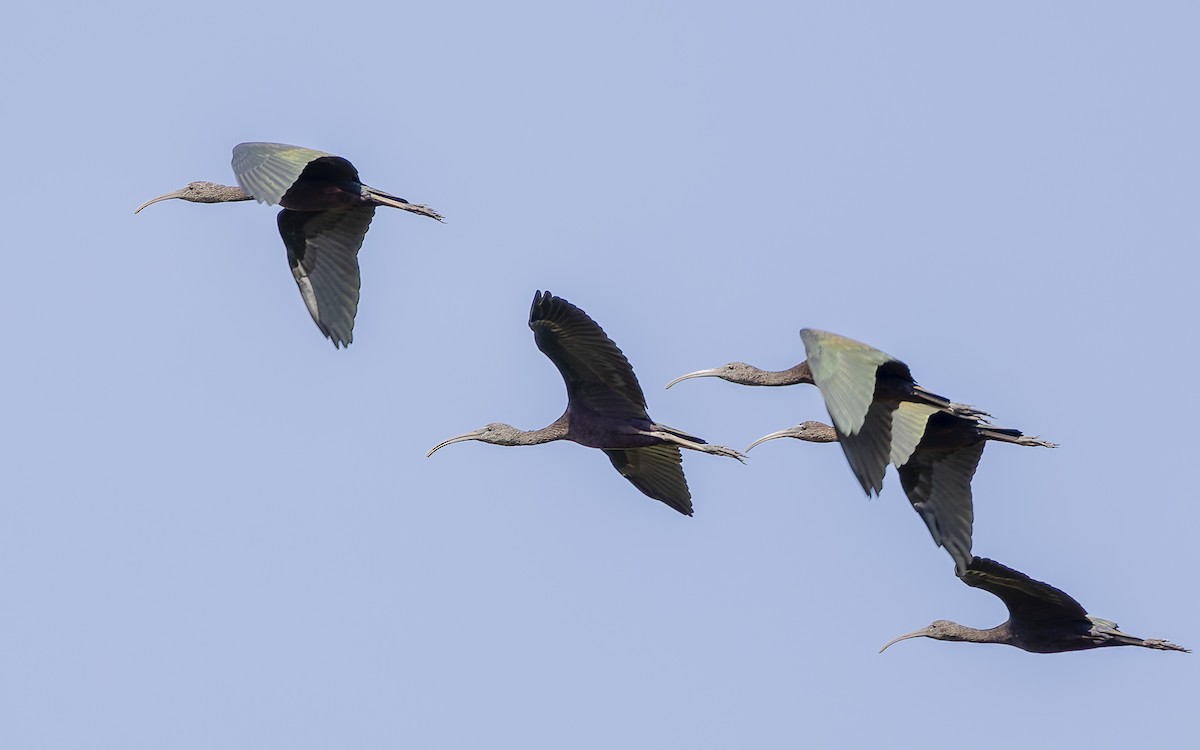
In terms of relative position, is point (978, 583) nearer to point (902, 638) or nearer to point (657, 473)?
point (902, 638)

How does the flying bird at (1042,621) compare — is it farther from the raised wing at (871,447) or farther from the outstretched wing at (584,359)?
the outstretched wing at (584,359)

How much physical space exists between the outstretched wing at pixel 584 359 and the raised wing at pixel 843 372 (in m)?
2.91

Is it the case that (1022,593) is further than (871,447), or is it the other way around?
(1022,593)

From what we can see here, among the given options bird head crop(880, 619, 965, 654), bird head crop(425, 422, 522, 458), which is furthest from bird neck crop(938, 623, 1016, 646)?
bird head crop(425, 422, 522, 458)

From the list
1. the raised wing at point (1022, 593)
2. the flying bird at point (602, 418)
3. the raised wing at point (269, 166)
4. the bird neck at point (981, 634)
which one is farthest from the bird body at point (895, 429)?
the raised wing at point (269, 166)

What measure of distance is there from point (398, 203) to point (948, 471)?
7.00 metres

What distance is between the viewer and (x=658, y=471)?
2533 centimetres

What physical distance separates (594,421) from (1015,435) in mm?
4612

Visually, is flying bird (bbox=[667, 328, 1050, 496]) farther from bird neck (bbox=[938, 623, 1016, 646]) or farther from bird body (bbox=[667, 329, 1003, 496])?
bird neck (bbox=[938, 623, 1016, 646])

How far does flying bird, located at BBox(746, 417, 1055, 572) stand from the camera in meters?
23.6

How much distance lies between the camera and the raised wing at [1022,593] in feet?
75.9

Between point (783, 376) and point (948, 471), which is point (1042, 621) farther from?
point (783, 376)

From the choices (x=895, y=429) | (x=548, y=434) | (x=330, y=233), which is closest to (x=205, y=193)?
(x=330, y=233)

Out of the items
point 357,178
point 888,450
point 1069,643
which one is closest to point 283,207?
point 357,178
